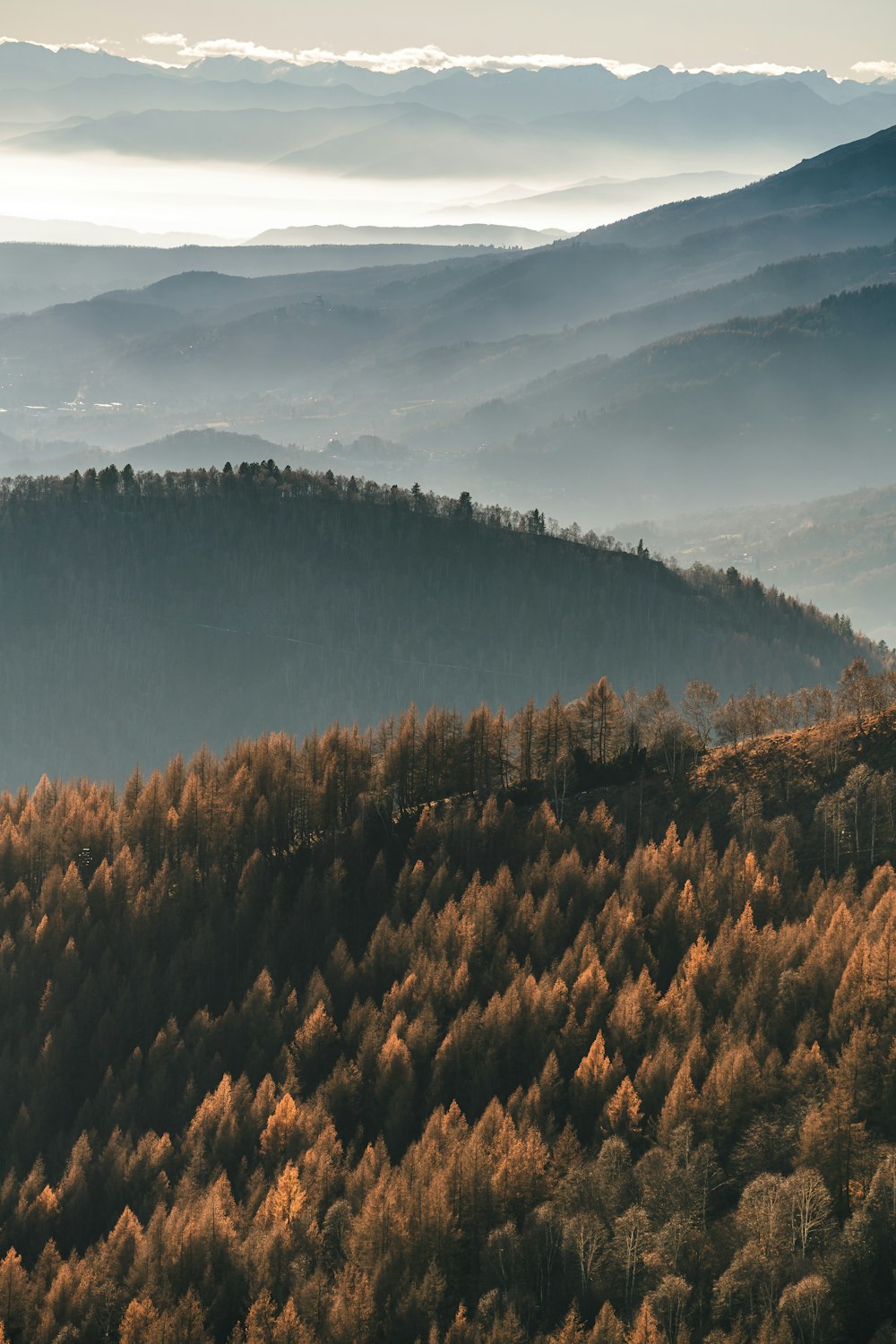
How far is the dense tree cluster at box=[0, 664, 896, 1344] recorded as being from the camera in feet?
355

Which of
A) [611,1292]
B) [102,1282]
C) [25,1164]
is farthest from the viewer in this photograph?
[25,1164]

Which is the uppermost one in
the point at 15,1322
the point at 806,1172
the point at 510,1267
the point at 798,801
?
the point at 798,801

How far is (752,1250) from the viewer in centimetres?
10131

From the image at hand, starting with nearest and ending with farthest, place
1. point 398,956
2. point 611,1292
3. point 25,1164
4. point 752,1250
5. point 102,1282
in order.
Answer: point 752,1250
point 611,1292
point 102,1282
point 25,1164
point 398,956

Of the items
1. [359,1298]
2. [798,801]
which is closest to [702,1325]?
[359,1298]

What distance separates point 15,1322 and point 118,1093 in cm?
4029

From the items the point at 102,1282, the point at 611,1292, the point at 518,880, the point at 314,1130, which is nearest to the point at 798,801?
the point at 518,880

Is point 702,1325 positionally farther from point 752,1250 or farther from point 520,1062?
point 520,1062

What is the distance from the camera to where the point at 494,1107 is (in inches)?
5295

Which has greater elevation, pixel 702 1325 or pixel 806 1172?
pixel 806 1172

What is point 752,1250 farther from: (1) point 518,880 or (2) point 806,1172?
(1) point 518,880

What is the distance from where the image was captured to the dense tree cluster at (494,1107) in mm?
108312

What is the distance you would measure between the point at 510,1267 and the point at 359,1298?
1244 centimetres

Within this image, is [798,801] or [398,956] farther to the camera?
[798,801]
